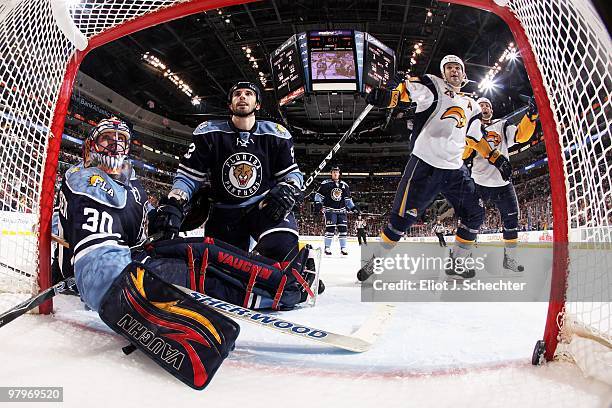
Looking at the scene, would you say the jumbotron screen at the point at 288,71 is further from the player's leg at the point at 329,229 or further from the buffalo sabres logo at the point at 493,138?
the buffalo sabres logo at the point at 493,138

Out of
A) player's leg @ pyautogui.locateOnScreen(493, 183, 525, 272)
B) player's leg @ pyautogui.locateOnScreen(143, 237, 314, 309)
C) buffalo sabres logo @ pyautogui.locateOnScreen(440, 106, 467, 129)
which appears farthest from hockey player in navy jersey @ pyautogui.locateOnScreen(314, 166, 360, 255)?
player's leg @ pyautogui.locateOnScreen(143, 237, 314, 309)

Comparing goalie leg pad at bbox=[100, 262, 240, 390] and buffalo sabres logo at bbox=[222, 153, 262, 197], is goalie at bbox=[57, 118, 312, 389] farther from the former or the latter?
buffalo sabres logo at bbox=[222, 153, 262, 197]

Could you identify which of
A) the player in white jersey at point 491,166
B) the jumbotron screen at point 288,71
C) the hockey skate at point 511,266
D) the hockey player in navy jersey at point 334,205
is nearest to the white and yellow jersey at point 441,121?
the player in white jersey at point 491,166

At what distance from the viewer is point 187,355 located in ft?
2.39

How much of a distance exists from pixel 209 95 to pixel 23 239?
4962mm

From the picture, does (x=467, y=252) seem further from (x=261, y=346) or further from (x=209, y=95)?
(x=209, y=95)

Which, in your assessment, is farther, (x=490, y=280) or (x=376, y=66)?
(x=376, y=66)

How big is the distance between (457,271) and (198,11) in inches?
70.7

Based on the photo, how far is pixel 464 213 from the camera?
6.82ft

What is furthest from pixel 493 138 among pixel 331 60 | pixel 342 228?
pixel 342 228

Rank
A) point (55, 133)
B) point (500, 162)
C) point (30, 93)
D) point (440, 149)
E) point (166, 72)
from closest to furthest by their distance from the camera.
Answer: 1. point (55, 133)
2. point (30, 93)
3. point (440, 149)
4. point (500, 162)
5. point (166, 72)

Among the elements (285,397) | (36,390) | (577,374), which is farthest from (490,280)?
(36,390)

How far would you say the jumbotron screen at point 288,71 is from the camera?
3.44 metres

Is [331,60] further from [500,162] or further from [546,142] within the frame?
[546,142]
